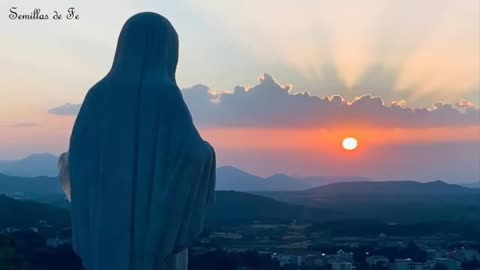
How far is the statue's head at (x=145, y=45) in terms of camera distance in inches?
305

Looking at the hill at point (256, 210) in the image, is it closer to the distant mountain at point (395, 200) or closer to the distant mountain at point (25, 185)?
the distant mountain at point (395, 200)

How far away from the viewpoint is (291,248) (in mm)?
51344

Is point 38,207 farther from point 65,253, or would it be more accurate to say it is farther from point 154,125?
point 154,125

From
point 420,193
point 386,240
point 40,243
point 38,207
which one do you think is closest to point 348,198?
point 420,193

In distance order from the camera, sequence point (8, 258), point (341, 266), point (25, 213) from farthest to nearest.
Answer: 1. point (25, 213)
2. point (341, 266)
3. point (8, 258)

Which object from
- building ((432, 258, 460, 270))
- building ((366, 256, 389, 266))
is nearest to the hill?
building ((366, 256, 389, 266))

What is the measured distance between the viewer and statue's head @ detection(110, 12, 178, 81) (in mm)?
7754

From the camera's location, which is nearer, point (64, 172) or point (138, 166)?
point (138, 166)

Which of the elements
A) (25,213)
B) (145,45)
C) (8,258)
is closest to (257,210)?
(25,213)

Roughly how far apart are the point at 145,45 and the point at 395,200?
7610 centimetres

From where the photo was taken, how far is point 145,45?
7.75 m

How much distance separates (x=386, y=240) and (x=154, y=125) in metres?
51.3

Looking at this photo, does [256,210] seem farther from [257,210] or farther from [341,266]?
[341,266]

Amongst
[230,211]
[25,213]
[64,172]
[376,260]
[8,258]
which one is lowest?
A: [376,260]
